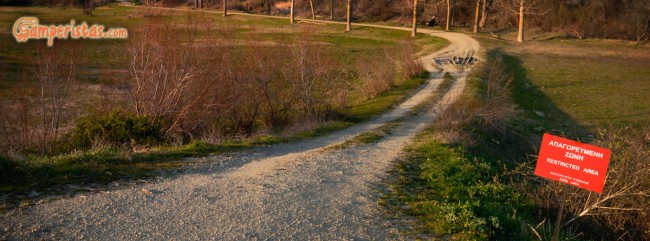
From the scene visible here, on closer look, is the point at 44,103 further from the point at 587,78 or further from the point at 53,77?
the point at 587,78

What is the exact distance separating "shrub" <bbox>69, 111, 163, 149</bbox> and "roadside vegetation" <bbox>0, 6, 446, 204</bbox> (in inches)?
1.0

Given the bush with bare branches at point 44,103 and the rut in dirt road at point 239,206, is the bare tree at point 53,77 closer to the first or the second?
the bush with bare branches at point 44,103

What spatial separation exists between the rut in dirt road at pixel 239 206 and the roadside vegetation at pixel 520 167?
92cm

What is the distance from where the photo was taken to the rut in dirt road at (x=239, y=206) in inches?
323

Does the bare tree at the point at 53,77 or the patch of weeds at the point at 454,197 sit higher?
the bare tree at the point at 53,77

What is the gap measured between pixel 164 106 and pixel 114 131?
206 cm

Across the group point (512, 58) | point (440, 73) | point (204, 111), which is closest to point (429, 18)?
point (512, 58)

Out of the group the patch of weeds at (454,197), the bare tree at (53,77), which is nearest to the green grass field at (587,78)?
the patch of weeds at (454,197)

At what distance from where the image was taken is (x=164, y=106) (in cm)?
1573

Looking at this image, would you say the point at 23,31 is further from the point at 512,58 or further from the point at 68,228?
the point at 512,58

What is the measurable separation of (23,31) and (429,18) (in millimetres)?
49979

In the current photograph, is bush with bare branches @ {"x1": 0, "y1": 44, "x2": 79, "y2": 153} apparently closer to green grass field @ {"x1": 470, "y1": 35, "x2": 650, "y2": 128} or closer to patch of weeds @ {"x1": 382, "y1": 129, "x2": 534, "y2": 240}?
patch of weeds @ {"x1": 382, "y1": 129, "x2": 534, "y2": 240}

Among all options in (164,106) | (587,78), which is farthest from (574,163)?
(587,78)

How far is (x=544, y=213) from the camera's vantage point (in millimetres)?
11555
